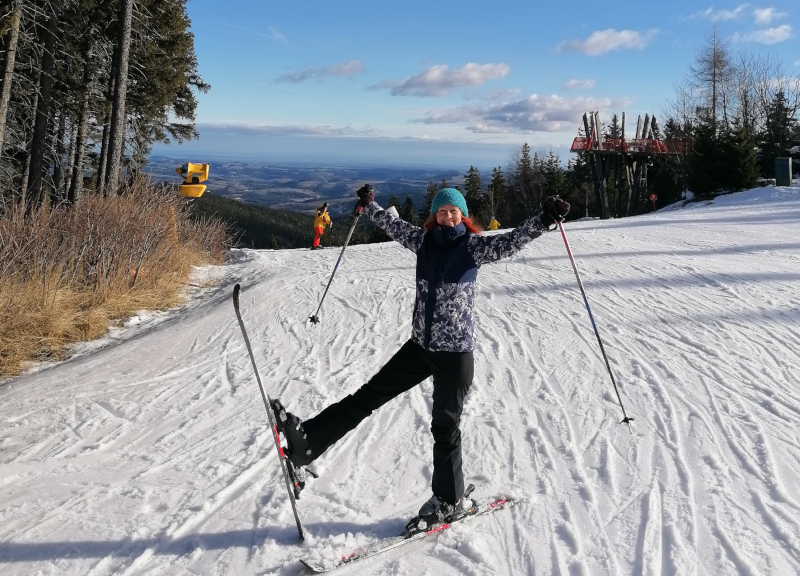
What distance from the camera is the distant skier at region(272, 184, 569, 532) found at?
322 centimetres

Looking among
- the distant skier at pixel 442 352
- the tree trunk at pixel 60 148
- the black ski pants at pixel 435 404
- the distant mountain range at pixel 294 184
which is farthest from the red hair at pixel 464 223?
the distant mountain range at pixel 294 184

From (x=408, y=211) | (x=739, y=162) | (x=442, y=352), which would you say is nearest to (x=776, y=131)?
(x=739, y=162)

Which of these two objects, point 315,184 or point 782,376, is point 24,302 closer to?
point 782,376

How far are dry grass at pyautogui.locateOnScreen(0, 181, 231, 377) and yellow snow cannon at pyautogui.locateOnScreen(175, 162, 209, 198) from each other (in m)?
1.85

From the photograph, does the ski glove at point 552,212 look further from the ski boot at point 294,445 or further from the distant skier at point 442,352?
the ski boot at point 294,445

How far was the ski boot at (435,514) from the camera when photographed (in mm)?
3254

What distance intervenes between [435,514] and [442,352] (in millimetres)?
921

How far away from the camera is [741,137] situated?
82.0 feet

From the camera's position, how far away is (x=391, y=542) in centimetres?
317

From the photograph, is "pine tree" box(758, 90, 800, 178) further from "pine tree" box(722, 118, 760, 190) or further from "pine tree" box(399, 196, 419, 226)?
"pine tree" box(399, 196, 419, 226)

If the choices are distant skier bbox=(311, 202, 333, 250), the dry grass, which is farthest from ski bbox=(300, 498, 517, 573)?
distant skier bbox=(311, 202, 333, 250)

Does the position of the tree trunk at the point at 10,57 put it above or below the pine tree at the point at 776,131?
below

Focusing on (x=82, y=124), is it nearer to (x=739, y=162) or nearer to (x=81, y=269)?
(x=81, y=269)

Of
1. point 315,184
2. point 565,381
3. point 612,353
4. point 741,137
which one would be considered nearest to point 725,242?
point 612,353
